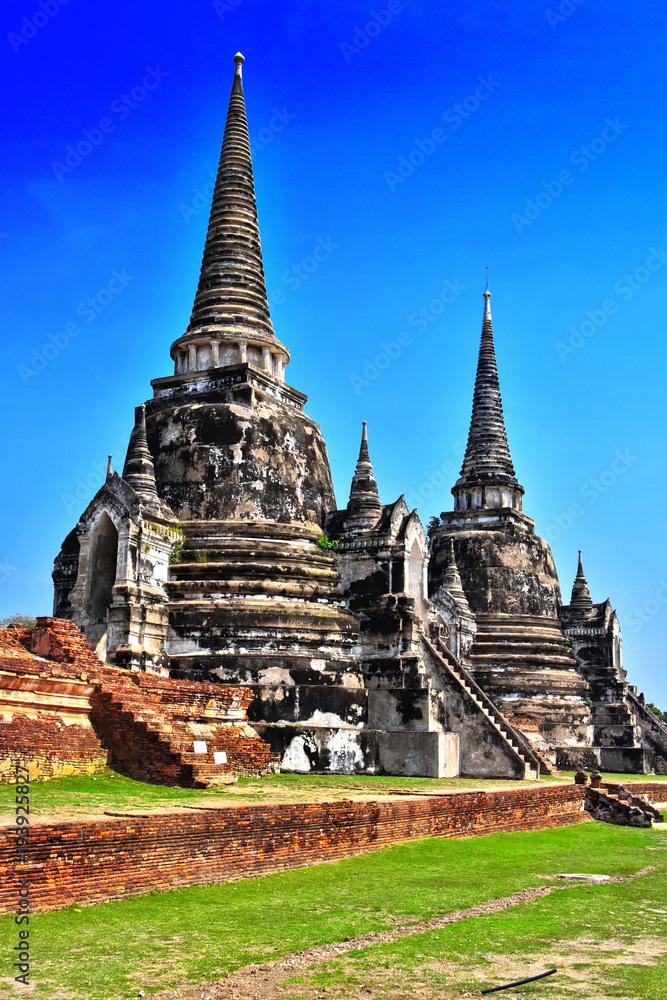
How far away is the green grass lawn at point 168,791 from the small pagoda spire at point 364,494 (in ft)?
25.1

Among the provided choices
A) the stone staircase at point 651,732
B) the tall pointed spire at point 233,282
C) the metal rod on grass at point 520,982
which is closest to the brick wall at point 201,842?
the metal rod on grass at point 520,982

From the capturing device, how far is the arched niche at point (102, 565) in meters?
23.0

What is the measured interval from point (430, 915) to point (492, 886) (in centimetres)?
211

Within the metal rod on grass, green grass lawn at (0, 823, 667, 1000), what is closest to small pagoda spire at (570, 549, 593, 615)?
green grass lawn at (0, 823, 667, 1000)

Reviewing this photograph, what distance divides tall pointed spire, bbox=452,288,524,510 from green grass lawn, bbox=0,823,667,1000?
2565 centimetres

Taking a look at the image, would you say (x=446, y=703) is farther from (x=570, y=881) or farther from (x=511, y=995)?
(x=511, y=995)

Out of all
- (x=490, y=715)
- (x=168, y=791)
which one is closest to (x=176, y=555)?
(x=490, y=715)

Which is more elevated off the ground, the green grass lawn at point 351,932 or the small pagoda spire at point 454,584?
the small pagoda spire at point 454,584

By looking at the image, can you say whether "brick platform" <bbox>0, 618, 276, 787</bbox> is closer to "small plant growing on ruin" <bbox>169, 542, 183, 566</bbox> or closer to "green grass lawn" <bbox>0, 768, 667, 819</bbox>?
"green grass lawn" <bbox>0, 768, 667, 819</bbox>

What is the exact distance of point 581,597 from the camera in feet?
133

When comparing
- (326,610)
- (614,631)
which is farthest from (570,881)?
(614,631)

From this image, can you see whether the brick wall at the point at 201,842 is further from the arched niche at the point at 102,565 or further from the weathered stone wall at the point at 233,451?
the weathered stone wall at the point at 233,451

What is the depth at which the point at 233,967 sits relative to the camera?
7875 mm

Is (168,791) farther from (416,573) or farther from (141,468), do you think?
(416,573)
